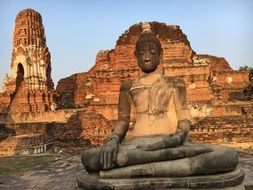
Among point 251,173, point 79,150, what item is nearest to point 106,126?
point 79,150

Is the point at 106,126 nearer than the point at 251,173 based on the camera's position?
No

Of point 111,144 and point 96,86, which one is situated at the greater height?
point 96,86

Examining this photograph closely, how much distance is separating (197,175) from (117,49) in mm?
14346

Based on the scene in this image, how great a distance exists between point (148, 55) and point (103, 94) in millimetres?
11062

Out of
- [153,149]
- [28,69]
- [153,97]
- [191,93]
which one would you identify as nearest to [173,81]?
[153,97]

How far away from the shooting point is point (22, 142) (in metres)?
16.6

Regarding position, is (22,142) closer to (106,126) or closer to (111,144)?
(106,126)

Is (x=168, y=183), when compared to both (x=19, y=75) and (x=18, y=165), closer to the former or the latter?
(x=18, y=165)

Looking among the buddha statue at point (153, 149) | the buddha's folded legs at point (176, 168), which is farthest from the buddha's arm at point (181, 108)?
the buddha's folded legs at point (176, 168)

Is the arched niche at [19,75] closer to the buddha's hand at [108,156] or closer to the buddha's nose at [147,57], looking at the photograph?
the buddha's nose at [147,57]

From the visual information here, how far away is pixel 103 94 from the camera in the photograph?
16719mm

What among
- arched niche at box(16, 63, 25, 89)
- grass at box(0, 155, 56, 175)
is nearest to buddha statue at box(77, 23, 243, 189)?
grass at box(0, 155, 56, 175)

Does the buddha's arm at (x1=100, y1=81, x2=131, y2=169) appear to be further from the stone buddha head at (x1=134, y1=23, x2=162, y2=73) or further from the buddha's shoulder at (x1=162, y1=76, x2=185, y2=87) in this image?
the buddha's shoulder at (x1=162, y1=76, x2=185, y2=87)

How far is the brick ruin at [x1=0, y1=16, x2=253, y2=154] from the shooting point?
13320 mm
